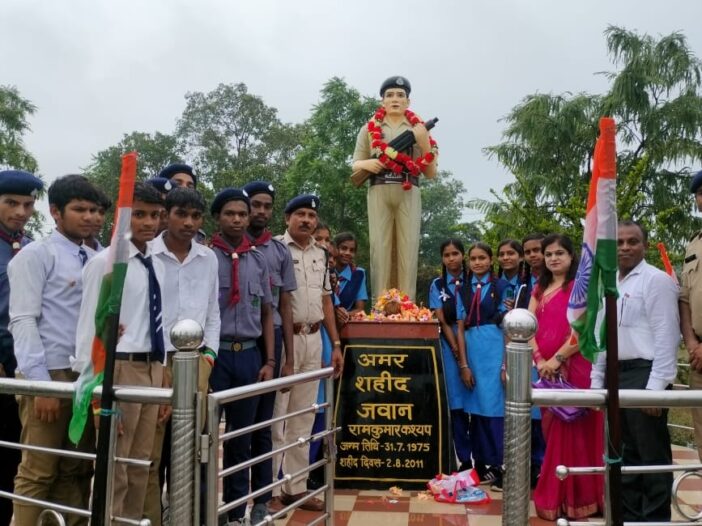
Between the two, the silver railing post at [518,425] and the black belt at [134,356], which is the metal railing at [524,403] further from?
the black belt at [134,356]

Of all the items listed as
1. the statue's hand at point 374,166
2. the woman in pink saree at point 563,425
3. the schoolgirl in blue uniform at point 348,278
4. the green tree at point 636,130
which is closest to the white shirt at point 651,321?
the woman in pink saree at point 563,425

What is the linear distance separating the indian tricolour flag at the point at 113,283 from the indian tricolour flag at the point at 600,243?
4.12 ft

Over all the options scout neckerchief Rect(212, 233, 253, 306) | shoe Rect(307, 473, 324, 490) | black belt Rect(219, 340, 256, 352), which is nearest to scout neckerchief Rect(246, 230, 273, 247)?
scout neckerchief Rect(212, 233, 253, 306)

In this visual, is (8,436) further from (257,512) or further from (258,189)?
(258,189)

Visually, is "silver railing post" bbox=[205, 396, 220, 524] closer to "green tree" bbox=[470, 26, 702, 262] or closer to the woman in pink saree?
the woman in pink saree

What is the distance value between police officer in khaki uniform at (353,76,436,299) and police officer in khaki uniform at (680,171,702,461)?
2.31 metres

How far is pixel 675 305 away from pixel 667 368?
11.5 inches

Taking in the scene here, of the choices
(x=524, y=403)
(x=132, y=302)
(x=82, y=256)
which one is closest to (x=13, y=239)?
(x=82, y=256)

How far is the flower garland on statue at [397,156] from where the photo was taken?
16.4 ft

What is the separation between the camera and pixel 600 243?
5.67 ft

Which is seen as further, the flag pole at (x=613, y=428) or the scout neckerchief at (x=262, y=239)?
the scout neckerchief at (x=262, y=239)

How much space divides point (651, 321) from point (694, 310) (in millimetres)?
199

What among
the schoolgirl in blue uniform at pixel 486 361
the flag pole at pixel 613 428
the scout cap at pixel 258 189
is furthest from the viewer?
the schoolgirl in blue uniform at pixel 486 361

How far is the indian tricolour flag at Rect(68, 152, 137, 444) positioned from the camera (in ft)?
5.96
